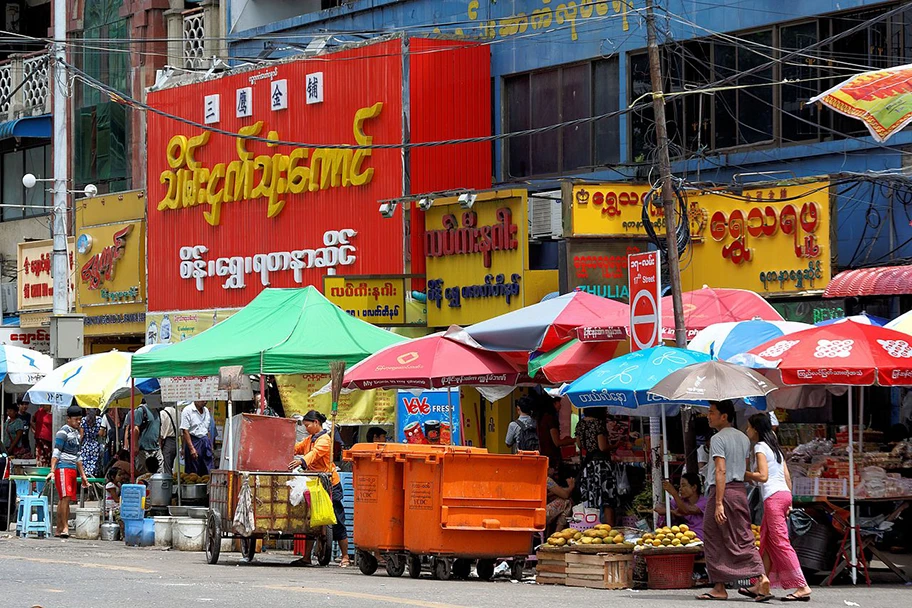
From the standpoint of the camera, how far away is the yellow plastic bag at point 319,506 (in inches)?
723

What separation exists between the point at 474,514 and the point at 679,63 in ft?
33.1

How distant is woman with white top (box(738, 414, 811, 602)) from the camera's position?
14.6 m

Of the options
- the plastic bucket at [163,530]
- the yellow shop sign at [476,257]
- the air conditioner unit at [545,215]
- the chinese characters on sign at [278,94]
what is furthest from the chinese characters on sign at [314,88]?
the plastic bucket at [163,530]

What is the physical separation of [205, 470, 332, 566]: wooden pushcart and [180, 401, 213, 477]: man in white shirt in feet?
20.0

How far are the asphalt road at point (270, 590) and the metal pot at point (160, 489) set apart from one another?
11.0 feet

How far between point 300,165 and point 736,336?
12794 mm

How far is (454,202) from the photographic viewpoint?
25.7 metres

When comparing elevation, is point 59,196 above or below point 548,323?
above

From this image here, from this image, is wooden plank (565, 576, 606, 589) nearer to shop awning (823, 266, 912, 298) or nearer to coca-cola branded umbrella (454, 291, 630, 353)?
coca-cola branded umbrella (454, 291, 630, 353)

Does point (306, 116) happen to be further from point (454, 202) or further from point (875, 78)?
point (875, 78)

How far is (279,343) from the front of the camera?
2119 centimetres

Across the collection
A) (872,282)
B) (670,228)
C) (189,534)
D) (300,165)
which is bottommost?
(189,534)

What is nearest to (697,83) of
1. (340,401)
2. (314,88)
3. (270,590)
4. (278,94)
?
A: (340,401)

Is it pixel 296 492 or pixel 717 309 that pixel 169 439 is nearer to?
pixel 296 492
